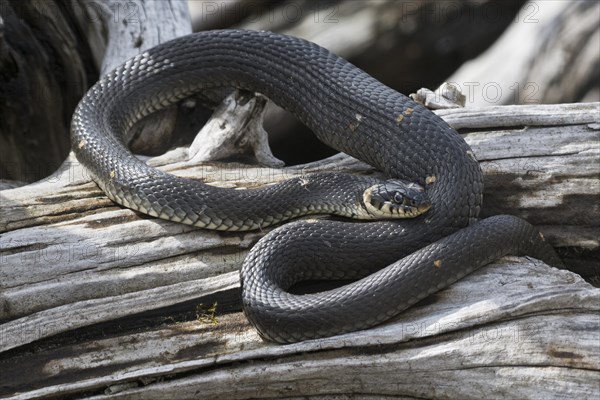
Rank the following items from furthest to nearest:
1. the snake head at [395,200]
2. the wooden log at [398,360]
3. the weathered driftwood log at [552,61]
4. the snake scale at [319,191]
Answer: the weathered driftwood log at [552,61], the snake head at [395,200], the snake scale at [319,191], the wooden log at [398,360]

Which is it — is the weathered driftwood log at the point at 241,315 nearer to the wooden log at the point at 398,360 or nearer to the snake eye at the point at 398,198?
the wooden log at the point at 398,360

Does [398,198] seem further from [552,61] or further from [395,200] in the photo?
[552,61]

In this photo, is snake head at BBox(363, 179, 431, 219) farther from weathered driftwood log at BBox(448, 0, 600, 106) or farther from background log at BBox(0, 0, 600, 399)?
weathered driftwood log at BBox(448, 0, 600, 106)

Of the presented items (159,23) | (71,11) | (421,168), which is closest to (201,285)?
(421,168)

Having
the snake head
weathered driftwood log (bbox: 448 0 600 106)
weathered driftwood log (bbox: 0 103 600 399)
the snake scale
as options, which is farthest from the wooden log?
weathered driftwood log (bbox: 448 0 600 106)

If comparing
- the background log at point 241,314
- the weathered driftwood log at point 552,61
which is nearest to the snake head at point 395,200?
the background log at point 241,314

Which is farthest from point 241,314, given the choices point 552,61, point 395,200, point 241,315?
point 552,61
